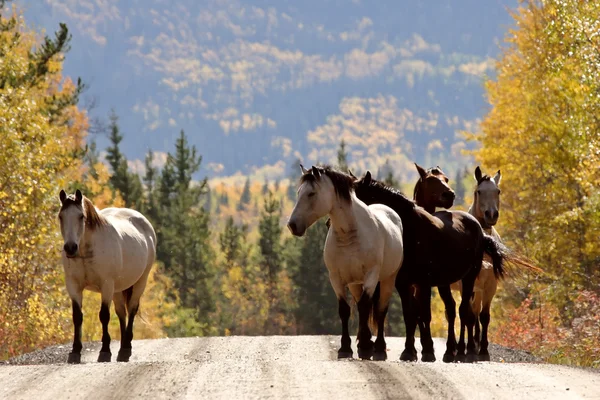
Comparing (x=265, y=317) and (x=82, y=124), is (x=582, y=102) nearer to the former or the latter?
(x=82, y=124)

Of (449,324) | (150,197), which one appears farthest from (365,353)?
(150,197)

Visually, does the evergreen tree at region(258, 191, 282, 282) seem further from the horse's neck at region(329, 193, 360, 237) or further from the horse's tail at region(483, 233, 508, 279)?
the horse's neck at region(329, 193, 360, 237)

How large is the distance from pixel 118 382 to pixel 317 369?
214cm

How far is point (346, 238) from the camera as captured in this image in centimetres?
1302

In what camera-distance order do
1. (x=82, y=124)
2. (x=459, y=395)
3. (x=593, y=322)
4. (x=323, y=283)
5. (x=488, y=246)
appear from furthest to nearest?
(x=323, y=283) → (x=82, y=124) → (x=593, y=322) → (x=488, y=246) → (x=459, y=395)

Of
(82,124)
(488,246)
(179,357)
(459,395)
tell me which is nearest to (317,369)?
(459,395)

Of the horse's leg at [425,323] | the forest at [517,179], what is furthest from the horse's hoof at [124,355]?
the horse's leg at [425,323]

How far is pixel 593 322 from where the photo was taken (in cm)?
2400

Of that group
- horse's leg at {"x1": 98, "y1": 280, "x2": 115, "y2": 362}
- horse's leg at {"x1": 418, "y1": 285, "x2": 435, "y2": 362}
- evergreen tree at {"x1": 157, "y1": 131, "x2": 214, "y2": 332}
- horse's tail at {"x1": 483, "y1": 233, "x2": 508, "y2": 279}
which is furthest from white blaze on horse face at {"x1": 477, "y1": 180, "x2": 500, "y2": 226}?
evergreen tree at {"x1": 157, "y1": 131, "x2": 214, "y2": 332}

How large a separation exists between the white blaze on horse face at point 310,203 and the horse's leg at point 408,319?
187 centimetres

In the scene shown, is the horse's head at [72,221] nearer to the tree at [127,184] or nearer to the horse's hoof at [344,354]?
the horse's hoof at [344,354]

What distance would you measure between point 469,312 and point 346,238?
3.37 meters

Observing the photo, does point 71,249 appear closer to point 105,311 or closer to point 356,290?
point 105,311

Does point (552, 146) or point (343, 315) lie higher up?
point (552, 146)
